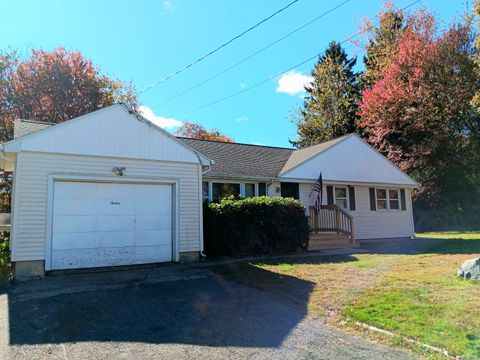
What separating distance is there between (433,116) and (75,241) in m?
22.7

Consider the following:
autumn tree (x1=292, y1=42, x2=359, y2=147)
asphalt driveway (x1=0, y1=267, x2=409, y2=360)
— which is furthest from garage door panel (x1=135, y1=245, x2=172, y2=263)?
autumn tree (x1=292, y1=42, x2=359, y2=147)

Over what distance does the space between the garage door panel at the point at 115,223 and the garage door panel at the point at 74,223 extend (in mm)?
166

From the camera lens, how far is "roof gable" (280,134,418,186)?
16.8m

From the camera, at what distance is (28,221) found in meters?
9.10

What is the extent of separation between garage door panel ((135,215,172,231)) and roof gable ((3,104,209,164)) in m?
1.60

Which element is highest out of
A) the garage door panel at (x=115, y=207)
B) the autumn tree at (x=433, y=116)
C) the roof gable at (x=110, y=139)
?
the autumn tree at (x=433, y=116)

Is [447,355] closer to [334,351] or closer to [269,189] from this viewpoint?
[334,351]

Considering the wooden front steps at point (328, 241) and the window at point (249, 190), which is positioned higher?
the window at point (249, 190)

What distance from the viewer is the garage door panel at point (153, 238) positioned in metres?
10.5

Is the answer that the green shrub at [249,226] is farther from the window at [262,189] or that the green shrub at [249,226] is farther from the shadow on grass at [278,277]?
the window at [262,189]

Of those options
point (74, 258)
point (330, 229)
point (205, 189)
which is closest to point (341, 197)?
point (330, 229)

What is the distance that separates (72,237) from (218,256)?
13.8 feet

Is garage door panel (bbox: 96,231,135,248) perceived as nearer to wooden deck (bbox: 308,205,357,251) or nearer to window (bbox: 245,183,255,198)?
window (bbox: 245,183,255,198)

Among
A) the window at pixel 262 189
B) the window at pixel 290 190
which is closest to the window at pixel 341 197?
the window at pixel 290 190
